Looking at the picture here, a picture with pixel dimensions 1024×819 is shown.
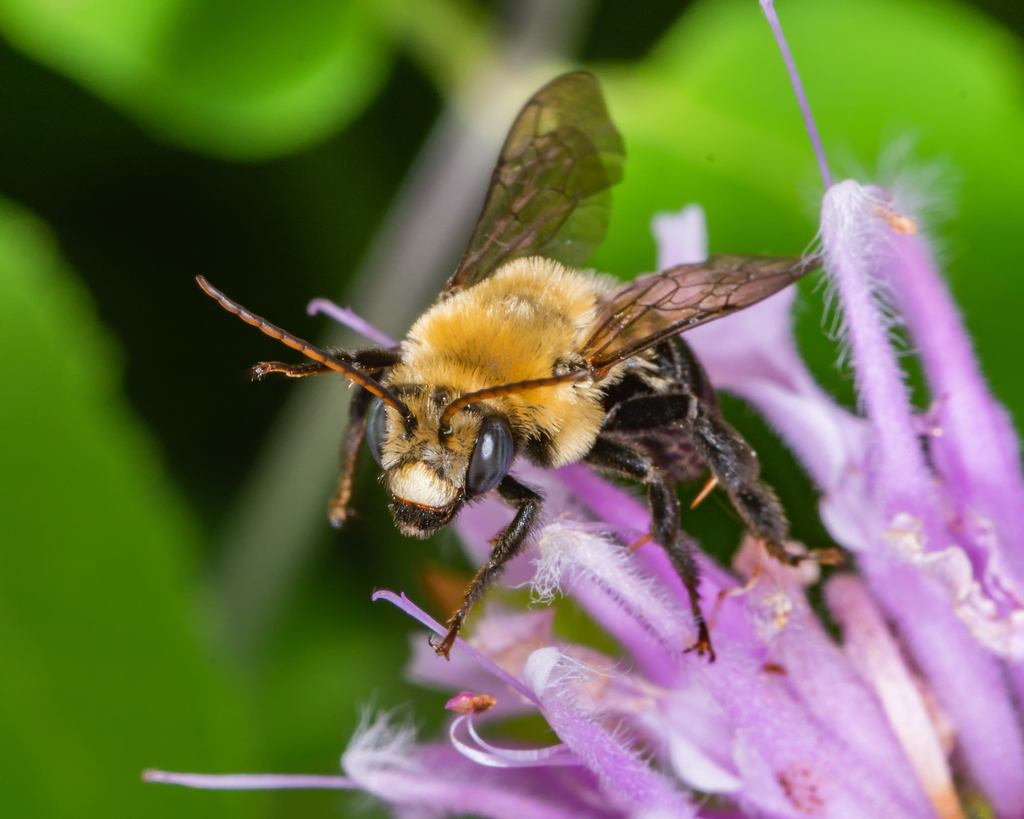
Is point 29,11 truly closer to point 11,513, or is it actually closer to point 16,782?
point 11,513

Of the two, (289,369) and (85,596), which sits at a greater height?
(289,369)

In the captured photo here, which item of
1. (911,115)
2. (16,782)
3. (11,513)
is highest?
(911,115)

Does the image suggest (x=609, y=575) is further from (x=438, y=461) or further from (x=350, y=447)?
(x=350, y=447)

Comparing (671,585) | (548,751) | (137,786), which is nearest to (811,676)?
(671,585)

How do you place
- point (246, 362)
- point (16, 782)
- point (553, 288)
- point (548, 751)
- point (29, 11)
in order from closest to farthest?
point (548, 751) → point (553, 288) → point (16, 782) → point (29, 11) → point (246, 362)

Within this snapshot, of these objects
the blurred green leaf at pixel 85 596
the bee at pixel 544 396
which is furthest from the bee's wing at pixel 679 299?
the blurred green leaf at pixel 85 596

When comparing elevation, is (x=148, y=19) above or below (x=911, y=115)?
below

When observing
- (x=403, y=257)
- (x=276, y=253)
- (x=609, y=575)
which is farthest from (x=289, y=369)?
(x=276, y=253)
